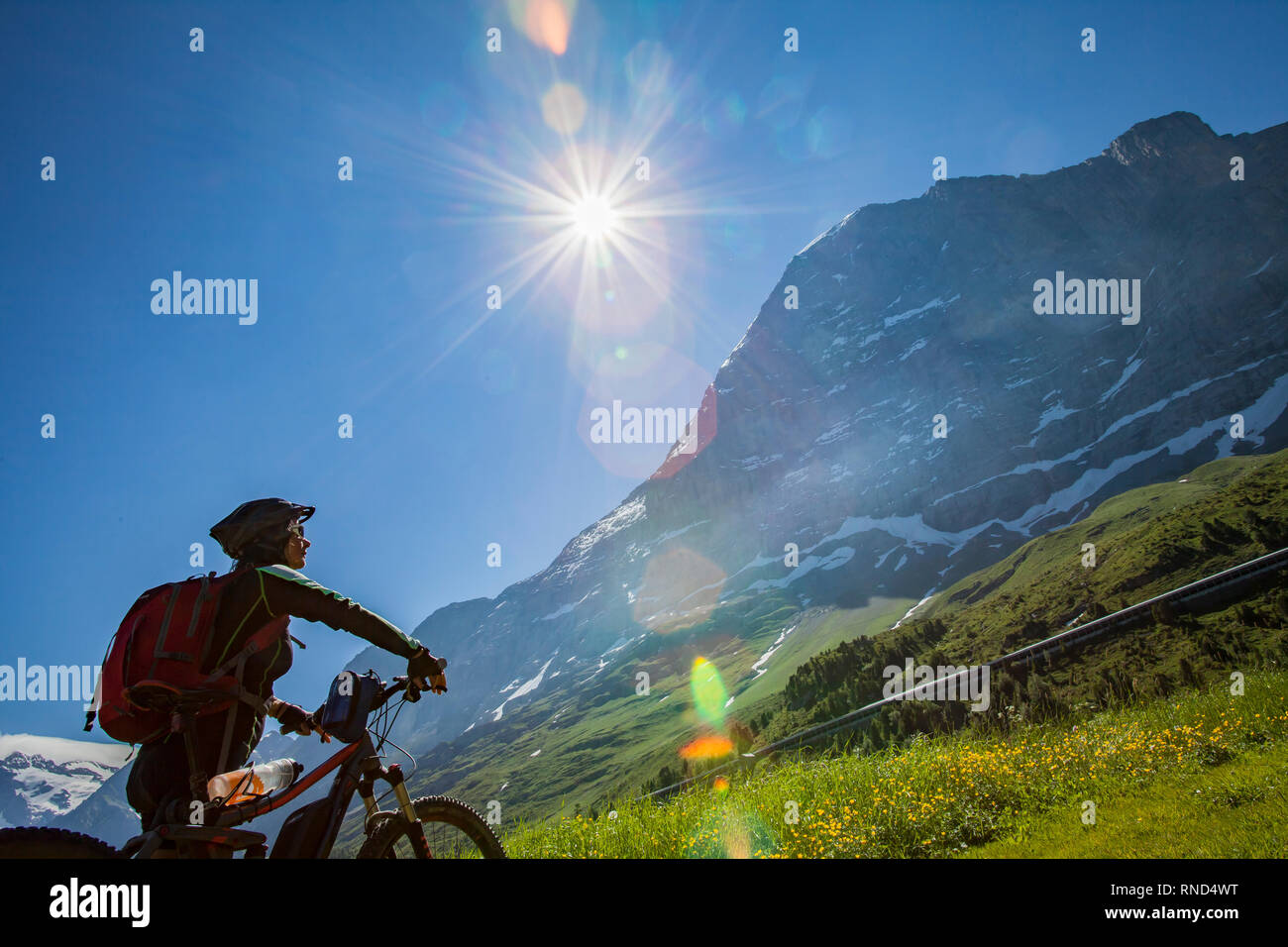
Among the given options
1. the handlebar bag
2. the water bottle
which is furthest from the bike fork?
the water bottle

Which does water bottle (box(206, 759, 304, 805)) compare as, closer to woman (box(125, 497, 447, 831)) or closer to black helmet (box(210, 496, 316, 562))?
woman (box(125, 497, 447, 831))

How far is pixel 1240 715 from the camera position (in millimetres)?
8508

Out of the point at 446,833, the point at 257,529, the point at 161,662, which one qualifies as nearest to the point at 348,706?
the point at 161,662

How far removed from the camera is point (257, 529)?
480cm

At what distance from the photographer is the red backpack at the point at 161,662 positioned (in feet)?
12.9

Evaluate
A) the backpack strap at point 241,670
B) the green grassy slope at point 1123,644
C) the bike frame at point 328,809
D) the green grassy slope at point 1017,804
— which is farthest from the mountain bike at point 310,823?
the green grassy slope at point 1123,644

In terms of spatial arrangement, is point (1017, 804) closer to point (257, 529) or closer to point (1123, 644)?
point (257, 529)

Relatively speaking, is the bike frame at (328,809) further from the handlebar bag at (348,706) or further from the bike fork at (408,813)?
the handlebar bag at (348,706)

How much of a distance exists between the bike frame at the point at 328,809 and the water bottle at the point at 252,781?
0.18 feet

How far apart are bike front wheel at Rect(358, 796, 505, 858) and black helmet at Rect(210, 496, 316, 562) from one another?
208 cm

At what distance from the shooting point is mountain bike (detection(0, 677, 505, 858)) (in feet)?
12.0
